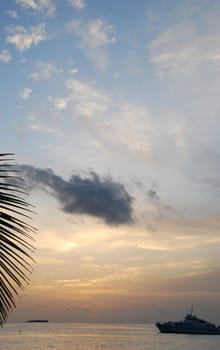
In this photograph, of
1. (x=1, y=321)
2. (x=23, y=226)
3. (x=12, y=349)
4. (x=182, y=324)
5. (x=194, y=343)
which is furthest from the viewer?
(x=182, y=324)

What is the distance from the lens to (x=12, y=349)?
15238cm

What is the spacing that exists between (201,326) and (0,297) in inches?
7994

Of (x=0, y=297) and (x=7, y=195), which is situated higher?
(x=7, y=195)

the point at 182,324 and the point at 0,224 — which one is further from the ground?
the point at 182,324

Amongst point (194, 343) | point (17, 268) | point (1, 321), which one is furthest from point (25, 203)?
point (194, 343)

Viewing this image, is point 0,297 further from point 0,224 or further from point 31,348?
point 31,348

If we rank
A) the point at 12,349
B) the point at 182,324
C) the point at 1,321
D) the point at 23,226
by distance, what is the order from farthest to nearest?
1. the point at 182,324
2. the point at 12,349
3. the point at 23,226
4. the point at 1,321

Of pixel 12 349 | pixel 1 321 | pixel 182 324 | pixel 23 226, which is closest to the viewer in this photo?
pixel 1 321

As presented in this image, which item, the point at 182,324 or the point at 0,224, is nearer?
the point at 0,224

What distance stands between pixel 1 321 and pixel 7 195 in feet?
3.08

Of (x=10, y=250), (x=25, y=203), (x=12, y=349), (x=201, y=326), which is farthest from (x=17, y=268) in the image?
(x=201, y=326)

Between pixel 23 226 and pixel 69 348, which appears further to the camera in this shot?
pixel 69 348

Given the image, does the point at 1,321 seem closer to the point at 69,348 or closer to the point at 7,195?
the point at 7,195

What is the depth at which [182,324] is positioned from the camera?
19438 cm
